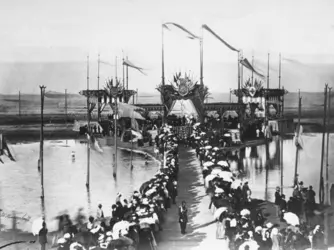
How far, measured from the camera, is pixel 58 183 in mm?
6652

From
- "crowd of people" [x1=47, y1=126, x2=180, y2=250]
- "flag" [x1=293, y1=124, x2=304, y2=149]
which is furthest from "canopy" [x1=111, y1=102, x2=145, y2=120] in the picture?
"flag" [x1=293, y1=124, x2=304, y2=149]

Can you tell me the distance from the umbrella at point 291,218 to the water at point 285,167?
1.76 feet

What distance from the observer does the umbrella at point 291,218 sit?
5835 mm

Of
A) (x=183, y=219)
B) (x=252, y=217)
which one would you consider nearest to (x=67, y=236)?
(x=183, y=219)

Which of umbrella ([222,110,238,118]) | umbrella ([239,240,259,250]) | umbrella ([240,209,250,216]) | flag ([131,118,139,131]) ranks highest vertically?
umbrella ([222,110,238,118])

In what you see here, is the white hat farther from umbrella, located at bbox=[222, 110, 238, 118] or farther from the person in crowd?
umbrella, located at bbox=[222, 110, 238, 118]

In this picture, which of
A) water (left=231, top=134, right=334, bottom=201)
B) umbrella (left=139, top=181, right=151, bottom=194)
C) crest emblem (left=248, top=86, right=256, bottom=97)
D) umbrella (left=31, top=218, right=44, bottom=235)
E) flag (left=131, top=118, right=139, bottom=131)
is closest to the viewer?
umbrella (left=31, top=218, right=44, bottom=235)

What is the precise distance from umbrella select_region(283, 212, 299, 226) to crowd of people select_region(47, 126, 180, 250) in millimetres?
1166

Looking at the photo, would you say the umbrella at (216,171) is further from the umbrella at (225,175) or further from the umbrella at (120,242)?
the umbrella at (120,242)

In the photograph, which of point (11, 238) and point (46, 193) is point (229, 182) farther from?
point (11, 238)

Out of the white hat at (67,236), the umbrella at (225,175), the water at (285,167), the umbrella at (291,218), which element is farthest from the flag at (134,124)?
the umbrella at (291,218)

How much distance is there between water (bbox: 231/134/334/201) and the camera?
6555 millimetres

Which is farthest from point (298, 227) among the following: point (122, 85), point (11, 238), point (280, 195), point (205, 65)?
point (11, 238)

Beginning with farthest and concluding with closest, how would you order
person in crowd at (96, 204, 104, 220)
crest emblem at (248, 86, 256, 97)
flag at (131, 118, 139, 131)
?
flag at (131, 118, 139, 131) < crest emblem at (248, 86, 256, 97) < person in crowd at (96, 204, 104, 220)
